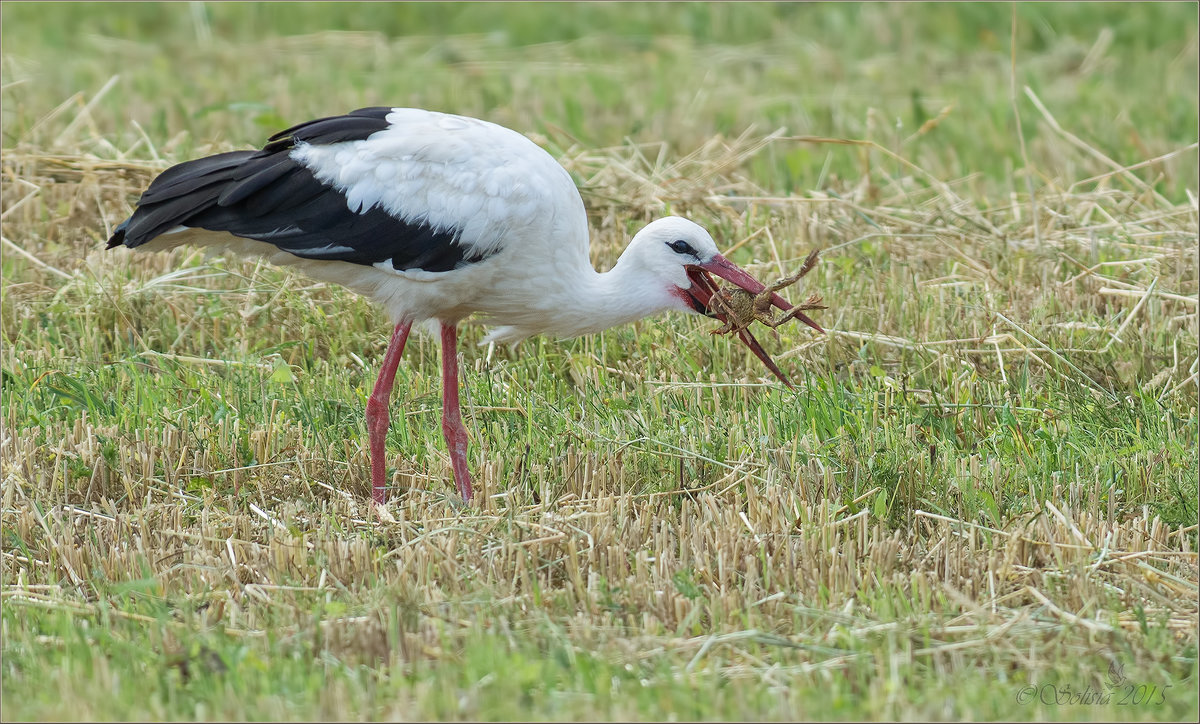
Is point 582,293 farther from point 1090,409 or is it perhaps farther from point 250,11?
point 250,11

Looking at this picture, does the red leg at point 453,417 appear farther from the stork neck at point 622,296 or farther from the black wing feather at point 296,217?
the stork neck at point 622,296

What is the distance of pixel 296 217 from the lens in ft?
16.3

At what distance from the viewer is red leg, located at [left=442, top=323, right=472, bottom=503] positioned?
484 cm

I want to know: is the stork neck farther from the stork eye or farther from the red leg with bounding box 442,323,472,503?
the red leg with bounding box 442,323,472,503

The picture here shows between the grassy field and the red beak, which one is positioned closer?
the grassy field

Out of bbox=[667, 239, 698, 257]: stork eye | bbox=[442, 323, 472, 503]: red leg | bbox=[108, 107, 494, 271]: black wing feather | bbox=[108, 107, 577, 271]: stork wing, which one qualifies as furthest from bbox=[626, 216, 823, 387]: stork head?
bbox=[442, 323, 472, 503]: red leg

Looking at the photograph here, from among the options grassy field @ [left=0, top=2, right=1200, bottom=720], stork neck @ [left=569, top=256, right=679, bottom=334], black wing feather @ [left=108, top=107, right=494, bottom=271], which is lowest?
grassy field @ [left=0, top=2, right=1200, bottom=720]

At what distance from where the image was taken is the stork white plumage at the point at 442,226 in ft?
15.9

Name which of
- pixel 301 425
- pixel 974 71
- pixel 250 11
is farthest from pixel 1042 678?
pixel 250 11

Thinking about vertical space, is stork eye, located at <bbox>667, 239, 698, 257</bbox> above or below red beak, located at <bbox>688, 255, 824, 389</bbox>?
above

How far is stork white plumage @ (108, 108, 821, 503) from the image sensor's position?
15.9 ft

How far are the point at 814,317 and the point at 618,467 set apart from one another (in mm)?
1758

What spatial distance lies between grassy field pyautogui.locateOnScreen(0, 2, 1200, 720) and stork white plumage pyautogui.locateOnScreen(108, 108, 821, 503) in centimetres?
45

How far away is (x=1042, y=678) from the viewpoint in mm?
3379
